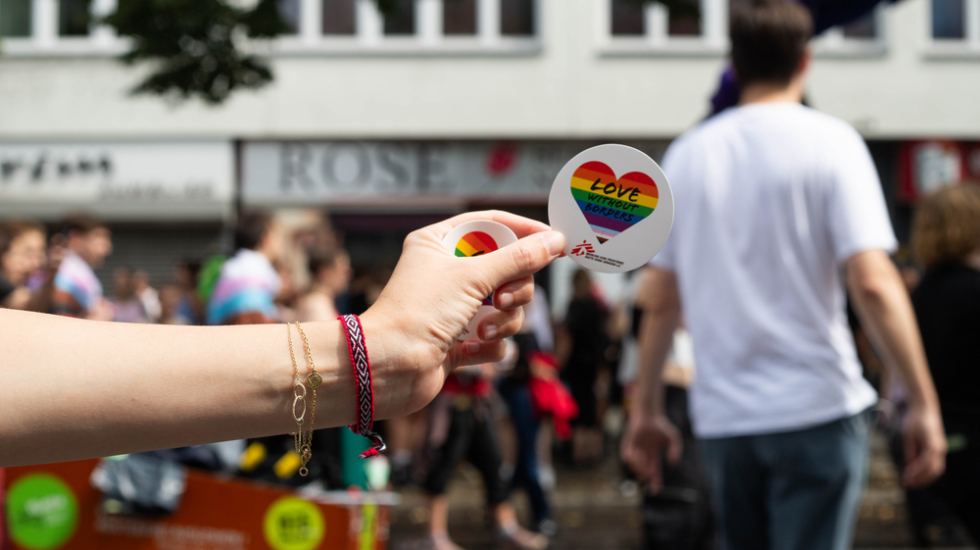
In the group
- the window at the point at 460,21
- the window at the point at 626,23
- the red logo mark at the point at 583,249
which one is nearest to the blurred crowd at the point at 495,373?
the red logo mark at the point at 583,249

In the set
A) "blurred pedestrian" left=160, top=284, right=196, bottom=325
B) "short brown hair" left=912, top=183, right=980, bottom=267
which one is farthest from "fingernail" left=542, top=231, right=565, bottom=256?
"blurred pedestrian" left=160, top=284, right=196, bottom=325

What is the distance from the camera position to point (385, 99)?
1201cm

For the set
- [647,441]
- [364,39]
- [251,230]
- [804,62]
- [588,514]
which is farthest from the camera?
[364,39]

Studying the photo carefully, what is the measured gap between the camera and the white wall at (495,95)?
11883 millimetres

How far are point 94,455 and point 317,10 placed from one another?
1234cm

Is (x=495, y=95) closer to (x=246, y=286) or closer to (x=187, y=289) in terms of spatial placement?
(x=187, y=289)

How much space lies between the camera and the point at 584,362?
750cm

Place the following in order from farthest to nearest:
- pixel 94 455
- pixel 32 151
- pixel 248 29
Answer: pixel 32 151, pixel 248 29, pixel 94 455

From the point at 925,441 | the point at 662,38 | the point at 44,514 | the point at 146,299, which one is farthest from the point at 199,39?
the point at 662,38

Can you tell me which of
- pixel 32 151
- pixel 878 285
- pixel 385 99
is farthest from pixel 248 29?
pixel 32 151

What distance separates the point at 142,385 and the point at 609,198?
2.11ft

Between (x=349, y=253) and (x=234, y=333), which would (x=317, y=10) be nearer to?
(x=349, y=253)

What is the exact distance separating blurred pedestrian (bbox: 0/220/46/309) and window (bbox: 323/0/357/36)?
8.16 metres

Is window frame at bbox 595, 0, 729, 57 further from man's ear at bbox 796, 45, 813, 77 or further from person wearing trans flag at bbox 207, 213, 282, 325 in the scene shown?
man's ear at bbox 796, 45, 813, 77
